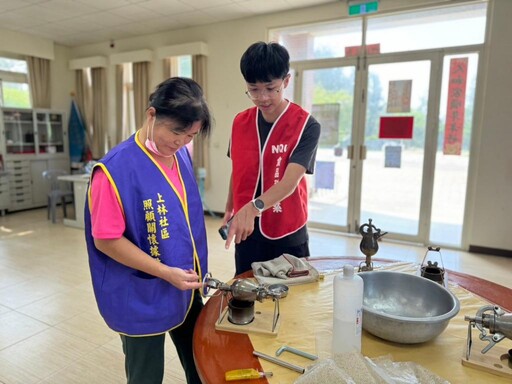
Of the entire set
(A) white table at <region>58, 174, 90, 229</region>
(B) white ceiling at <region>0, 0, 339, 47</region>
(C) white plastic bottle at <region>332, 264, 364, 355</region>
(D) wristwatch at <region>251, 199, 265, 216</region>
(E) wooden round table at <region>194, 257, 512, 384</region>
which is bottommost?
(A) white table at <region>58, 174, 90, 229</region>

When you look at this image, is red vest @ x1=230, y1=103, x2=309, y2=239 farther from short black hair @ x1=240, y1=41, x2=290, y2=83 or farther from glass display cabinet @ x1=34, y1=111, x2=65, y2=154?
glass display cabinet @ x1=34, y1=111, x2=65, y2=154

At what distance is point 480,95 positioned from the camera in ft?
12.7

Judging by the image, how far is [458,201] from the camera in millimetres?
4164

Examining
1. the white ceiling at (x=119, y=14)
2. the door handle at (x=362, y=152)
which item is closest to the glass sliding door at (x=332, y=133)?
the door handle at (x=362, y=152)

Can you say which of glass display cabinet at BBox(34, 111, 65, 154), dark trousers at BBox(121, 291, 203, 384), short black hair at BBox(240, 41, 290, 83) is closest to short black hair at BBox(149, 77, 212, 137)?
short black hair at BBox(240, 41, 290, 83)

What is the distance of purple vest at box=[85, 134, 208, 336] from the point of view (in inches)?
37.2

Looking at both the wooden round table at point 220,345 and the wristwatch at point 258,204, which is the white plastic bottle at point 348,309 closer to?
the wooden round table at point 220,345

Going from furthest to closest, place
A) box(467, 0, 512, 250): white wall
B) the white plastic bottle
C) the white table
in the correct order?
the white table → box(467, 0, 512, 250): white wall → the white plastic bottle

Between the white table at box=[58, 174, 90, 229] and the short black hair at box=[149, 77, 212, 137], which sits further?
the white table at box=[58, 174, 90, 229]

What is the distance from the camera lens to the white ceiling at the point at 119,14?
14.7 ft

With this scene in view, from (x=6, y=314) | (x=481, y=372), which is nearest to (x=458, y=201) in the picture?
(x=481, y=372)

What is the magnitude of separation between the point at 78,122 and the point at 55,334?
17.8 feet

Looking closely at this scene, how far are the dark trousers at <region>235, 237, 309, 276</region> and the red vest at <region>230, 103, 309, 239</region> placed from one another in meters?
0.06

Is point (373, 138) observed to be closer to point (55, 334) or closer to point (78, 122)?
point (55, 334)
